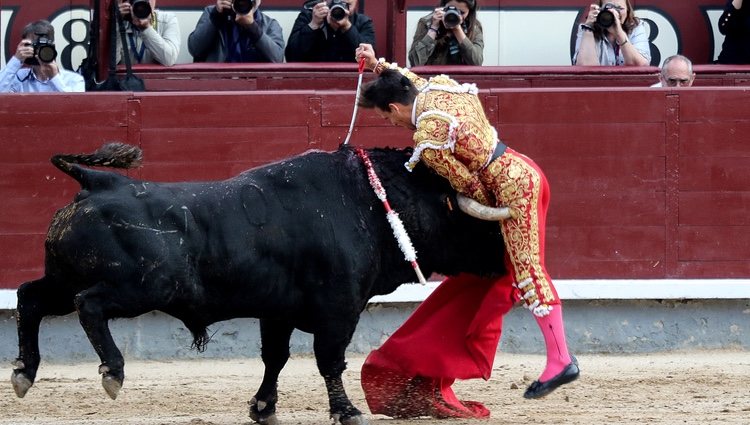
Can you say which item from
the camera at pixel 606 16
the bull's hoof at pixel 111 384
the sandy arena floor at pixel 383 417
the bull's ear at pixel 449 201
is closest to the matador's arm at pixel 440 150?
the bull's ear at pixel 449 201

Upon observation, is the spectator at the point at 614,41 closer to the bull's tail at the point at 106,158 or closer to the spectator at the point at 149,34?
the spectator at the point at 149,34

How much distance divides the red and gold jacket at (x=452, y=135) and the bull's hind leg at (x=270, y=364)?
856 millimetres

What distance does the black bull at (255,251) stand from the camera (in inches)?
211

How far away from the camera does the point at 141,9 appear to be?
8367 mm

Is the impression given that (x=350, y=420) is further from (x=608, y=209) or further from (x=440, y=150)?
(x=608, y=209)

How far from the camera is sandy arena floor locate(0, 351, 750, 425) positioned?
621 cm

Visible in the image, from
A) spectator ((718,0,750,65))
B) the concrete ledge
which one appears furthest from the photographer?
spectator ((718,0,750,65))

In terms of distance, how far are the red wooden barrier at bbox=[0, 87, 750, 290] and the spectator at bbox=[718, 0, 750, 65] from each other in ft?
3.37

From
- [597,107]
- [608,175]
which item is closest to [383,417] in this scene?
[608,175]

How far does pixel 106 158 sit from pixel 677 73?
3871 millimetres

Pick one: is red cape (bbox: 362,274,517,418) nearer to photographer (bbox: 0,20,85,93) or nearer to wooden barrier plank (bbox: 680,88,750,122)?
wooden barrier plank (bbox: 680,88,750,122)

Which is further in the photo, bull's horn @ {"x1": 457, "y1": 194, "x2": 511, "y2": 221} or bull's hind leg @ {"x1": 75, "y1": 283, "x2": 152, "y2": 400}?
bull's horn @ {"x1": 457, "y1": 194, "x2": 511, "y2": 221}

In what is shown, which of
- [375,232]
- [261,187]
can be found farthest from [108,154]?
A: [375,232]

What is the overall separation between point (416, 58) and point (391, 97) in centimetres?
312
